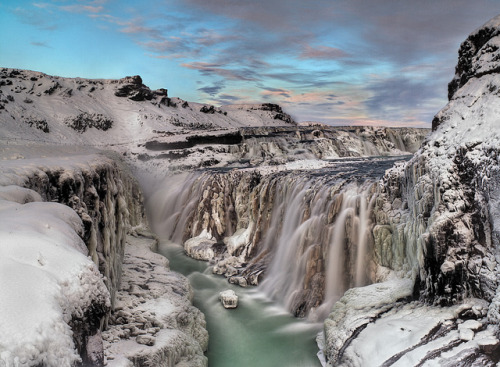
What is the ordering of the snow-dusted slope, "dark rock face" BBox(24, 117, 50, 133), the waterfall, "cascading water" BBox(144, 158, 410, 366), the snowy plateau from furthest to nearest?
the snow-dusted slope, "dark rock face" BBox(24, 117, 50, 133), the waterfall, "cascading water" BBox(144, 158, 410, 366), the snowy plateau

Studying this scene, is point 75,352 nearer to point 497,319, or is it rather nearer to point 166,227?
point 497,319

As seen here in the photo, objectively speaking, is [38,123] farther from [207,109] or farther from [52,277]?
[52,277]

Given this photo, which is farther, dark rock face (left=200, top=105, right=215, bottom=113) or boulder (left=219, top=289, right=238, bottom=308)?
dark rock face (left=200, top=105, right=215, bottom=113)

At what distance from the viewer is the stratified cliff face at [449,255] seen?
5477 millimetres

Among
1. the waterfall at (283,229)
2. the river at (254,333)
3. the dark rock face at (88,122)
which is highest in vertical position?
the dark rock face at (88,122)

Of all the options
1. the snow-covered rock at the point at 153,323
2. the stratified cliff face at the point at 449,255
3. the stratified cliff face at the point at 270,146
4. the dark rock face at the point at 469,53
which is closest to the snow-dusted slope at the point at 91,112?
the stratified cliff face at the point at 270,146

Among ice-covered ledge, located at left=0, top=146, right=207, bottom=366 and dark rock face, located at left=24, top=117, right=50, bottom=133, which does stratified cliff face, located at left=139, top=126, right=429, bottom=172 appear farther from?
ice-covered ledge, located at left=0, top=146, right=207, bottom=366

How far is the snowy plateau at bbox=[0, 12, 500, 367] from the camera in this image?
354 cm

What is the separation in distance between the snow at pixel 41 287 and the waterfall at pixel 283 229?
750cm

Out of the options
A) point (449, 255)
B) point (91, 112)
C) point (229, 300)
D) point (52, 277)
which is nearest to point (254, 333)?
point (229, 300)

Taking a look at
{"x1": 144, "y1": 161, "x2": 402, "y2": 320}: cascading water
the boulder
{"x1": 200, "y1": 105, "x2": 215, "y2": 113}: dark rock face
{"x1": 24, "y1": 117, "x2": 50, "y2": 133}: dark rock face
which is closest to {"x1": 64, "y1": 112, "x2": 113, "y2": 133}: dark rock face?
{"x1": 24, "y1": 117, "x2": 50, "y2": 133}: dark rock face

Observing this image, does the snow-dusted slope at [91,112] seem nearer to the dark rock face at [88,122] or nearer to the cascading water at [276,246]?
the dark rock face at [88,122]

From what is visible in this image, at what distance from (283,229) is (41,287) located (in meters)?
11.0

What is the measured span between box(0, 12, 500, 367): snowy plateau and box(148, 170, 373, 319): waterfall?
2.2 inches
